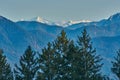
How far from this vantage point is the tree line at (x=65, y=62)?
68250mm

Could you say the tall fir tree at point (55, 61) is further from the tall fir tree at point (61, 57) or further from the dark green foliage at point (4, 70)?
the dark green foliage at point (4, 70)

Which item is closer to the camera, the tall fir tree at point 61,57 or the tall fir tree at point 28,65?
the tall fir tree at point 61,57

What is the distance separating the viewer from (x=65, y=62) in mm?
69562

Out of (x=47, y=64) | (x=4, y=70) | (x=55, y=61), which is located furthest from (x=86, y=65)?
(x=4, y=70)

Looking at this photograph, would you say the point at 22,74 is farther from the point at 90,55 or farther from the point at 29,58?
the point at 90,55

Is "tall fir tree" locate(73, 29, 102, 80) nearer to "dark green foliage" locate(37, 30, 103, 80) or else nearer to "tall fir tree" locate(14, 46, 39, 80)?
"dark green foliage" locate(37, 30, 103, 80)

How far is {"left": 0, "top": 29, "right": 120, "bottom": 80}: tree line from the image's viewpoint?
68250mm

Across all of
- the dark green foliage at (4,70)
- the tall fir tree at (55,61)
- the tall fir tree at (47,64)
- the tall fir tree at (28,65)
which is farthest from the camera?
the dark green foliage at (4,70)

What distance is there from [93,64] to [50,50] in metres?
7.26

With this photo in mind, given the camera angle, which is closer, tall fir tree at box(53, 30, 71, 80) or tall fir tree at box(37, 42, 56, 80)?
tall fir tree at box(53, 30, 71, 80)

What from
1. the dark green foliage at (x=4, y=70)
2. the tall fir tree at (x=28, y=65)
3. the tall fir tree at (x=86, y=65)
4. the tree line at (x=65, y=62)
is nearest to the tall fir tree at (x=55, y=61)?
the tree line at (x=65, y=62)

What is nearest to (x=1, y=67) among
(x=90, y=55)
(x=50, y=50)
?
(x=50, y=50)

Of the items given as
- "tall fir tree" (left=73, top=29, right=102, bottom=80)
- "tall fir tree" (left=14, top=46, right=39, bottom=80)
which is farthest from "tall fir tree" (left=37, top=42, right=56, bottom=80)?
"tall fir tree" (left=73, top=29, right=102, bottom=80)

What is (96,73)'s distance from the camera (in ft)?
227
